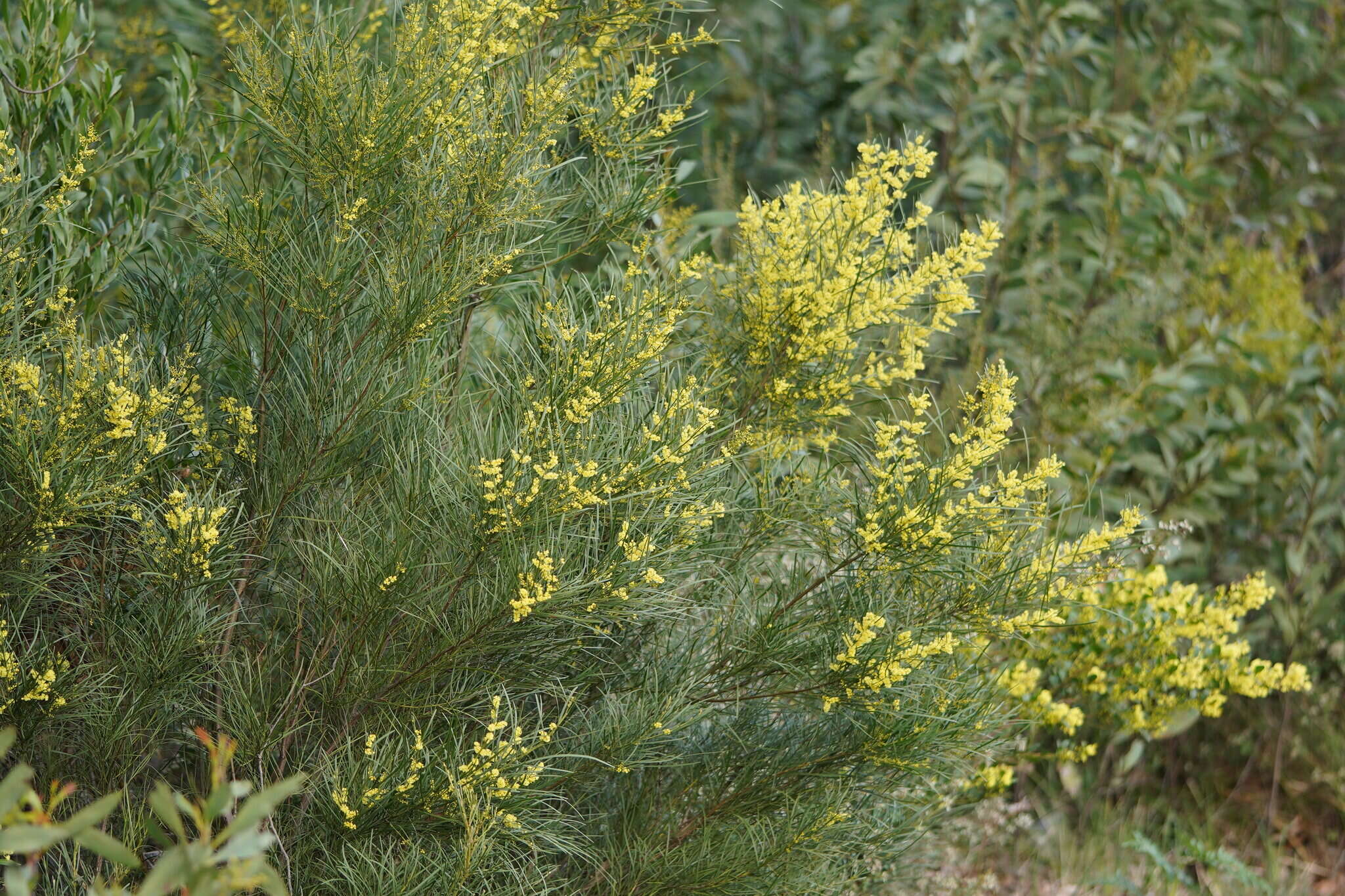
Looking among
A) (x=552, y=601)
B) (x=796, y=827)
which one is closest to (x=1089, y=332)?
(x=796, y=827)

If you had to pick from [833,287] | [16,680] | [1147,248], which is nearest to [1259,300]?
[1147,248]

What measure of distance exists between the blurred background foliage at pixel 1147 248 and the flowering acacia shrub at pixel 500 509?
137 centimetres

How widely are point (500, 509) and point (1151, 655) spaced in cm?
141

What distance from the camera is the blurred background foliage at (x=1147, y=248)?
3330 millimetres

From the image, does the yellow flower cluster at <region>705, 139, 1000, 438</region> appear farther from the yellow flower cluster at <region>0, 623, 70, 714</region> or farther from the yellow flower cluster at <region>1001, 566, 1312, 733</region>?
the yellow flower cluster at <region>0, 623, 70, 714</region>

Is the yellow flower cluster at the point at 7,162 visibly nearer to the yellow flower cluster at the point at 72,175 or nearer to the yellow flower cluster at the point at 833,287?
the yellow flower cluster at the point at 72,175

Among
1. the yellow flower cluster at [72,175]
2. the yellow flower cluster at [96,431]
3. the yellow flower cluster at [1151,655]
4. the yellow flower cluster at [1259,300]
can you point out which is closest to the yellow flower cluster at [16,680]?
the yellow flower cluster at [96,431]

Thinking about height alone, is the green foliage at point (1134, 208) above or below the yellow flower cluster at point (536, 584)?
below

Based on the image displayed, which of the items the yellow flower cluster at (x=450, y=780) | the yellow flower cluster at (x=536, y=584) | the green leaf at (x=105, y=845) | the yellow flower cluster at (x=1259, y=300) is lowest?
the yellow flower cluster at (x=1259, y=300)

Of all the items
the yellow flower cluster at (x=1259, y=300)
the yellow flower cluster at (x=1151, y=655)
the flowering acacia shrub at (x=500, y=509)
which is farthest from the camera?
the yellow flower cluster at (x=1259, y=300)

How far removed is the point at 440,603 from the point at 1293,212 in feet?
11.8

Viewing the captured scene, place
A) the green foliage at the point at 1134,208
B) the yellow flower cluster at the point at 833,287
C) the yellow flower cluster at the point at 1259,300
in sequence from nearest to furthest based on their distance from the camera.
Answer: the yellow flower cluster at the point at 833,287
the green foliage at the point at 1134,208
the yellow flower cluster at the point at 1259,300

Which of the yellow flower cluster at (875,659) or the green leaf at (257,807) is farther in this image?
the yellow flower cluster at (875,659)

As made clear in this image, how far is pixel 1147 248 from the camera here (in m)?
3.53
